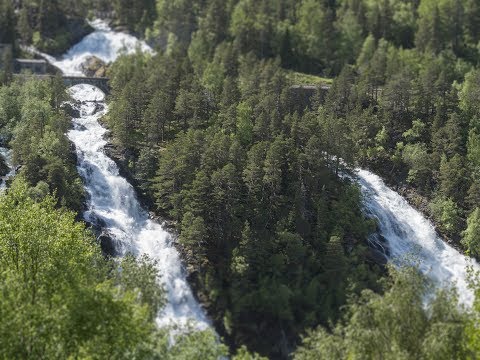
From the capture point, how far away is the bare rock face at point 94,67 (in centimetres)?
14962

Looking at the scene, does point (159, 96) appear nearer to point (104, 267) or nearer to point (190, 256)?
point (190, 256)

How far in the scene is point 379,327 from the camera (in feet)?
139

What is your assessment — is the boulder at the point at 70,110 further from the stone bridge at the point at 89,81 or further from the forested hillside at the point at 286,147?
the stone bridge at the point at 89,81

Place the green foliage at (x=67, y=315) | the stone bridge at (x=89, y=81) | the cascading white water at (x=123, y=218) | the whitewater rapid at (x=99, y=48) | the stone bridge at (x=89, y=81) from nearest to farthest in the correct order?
the green foliage at (x=67, y=315) < the cascading white water at (x=123, y=218) < the stone bridge at (x=89, y=81) < the stone bridge at (x=89, y=81) < the whitewater rapid at (x=99, y=48)

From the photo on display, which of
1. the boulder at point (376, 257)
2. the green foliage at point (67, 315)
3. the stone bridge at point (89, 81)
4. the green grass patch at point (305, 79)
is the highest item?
the green foliage at point (67, 315)

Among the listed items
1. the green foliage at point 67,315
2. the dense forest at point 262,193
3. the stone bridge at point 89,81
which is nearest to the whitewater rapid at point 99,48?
the stone bridge at point 89,81

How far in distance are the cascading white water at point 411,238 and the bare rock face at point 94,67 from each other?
74940 millimetres

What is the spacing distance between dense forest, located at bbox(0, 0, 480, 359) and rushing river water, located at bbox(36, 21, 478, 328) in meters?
1.95

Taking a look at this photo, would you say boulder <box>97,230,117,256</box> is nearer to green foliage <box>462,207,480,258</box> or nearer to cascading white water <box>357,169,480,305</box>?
cascading white water <box>357,169,480,305</box>

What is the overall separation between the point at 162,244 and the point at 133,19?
4240 inches

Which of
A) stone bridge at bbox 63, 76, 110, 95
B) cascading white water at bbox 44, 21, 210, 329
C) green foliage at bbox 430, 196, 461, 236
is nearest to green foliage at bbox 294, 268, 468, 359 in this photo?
cascading white water at bbox 44, 21, 210, 329

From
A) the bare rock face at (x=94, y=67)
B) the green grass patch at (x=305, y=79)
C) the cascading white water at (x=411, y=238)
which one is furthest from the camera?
the bare rock face at (x=94, y=67)

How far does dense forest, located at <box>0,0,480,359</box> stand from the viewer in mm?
41719

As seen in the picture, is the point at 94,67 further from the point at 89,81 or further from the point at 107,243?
the point at 107,243
